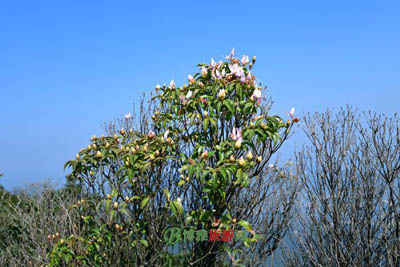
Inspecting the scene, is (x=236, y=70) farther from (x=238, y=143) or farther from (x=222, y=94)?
(x=238, y=143)

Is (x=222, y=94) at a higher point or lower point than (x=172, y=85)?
lower

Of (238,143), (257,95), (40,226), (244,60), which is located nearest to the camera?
(238,143)

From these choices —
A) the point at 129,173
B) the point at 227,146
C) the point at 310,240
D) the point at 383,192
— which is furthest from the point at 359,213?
the point at 129,173

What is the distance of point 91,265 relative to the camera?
12.1ft

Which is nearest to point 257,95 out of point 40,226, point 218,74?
point 218,74

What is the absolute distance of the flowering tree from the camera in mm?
3469

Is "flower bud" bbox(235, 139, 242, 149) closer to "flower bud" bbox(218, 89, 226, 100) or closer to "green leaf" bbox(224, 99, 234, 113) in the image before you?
"green leaf" bbox(224, 99, 234, 113)

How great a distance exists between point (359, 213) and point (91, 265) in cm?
272

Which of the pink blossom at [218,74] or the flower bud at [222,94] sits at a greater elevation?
the pink blossom at [218,74]

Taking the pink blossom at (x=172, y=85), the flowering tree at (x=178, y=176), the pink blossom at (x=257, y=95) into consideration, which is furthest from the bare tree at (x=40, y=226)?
the pink blossom at (x=257, y=95)

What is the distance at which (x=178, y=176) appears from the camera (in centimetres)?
402

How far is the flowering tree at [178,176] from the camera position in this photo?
137 inches

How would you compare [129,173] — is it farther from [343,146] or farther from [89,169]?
[343,146]

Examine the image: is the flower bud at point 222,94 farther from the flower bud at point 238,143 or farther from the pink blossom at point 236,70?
the flower bud at point 238,143
